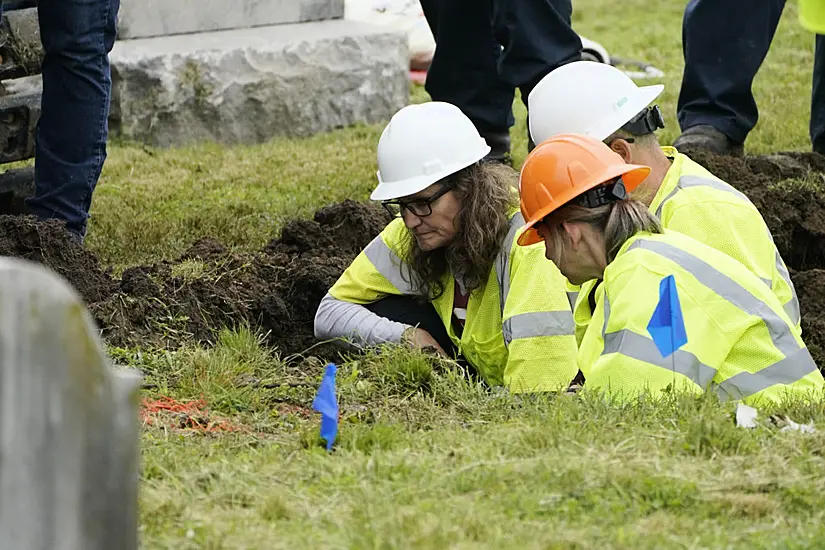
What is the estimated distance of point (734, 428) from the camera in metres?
3.39

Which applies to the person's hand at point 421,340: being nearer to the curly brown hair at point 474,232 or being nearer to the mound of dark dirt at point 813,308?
the curly brown hair at point 474,232

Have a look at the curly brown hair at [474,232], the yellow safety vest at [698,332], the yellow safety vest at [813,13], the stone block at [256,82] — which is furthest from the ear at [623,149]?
the stone block at [256,82]

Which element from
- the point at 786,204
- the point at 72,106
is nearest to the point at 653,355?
the point at 72,106

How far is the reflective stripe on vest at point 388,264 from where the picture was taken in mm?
5320

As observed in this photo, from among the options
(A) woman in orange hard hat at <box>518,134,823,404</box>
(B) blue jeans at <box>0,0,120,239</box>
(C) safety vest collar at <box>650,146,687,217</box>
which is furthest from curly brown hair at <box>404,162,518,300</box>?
(B) blue jeans at <box>0,0,120,239</box>

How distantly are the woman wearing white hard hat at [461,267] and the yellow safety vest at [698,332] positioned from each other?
2.54ft

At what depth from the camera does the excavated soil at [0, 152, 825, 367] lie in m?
5.43

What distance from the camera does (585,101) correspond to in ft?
16.9

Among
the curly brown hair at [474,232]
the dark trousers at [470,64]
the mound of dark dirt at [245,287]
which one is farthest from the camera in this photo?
the dark trousers at [470,64]

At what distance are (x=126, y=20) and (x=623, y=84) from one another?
5.31 meters

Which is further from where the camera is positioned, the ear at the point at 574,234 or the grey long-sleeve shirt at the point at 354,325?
the grey long-sleeve shirt at the point at 354,325

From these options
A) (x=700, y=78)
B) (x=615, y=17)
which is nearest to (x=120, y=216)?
(x=700, y=78)

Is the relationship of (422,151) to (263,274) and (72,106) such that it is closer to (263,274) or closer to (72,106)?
(263,274)

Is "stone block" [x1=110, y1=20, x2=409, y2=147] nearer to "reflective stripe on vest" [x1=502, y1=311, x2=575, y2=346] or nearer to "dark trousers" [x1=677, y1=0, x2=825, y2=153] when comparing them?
"dark trousers" [x1=677, y1=0, x2=825, y2=153]
